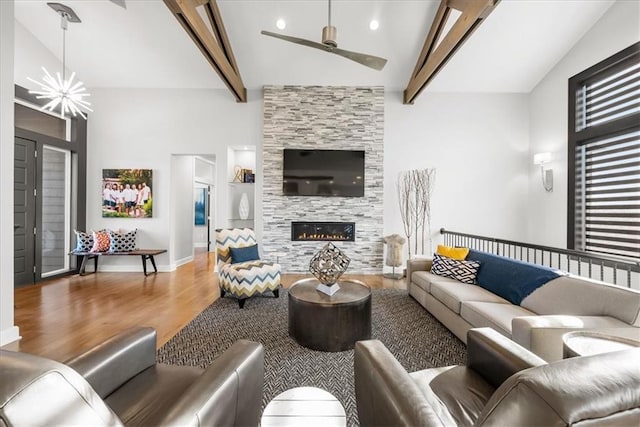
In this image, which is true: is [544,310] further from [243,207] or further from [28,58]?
[28,58]

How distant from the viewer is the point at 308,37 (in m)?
4.36

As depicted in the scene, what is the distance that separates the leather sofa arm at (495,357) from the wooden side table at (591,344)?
15 cm

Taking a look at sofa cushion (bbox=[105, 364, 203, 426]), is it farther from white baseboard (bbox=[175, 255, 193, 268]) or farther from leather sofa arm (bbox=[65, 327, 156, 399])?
white baseboard (bbox=[175, 255, 193, 268])

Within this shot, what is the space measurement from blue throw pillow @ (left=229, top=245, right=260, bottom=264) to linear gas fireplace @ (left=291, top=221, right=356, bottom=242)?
137cm

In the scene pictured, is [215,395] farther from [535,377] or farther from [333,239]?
[333,239]

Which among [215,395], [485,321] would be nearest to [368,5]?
[485,321]

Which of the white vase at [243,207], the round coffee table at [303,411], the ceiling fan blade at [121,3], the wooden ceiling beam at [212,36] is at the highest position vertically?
the ceiling fan blade at [121,3]

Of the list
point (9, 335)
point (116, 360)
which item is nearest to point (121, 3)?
point (9, 335)

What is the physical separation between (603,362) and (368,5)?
469cm

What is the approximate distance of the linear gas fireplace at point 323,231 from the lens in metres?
5.38

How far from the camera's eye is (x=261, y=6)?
400 cm

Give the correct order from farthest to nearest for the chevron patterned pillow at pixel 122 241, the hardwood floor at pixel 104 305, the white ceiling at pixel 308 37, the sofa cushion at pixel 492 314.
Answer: the chevron patterned pillow at pixel 122 241, the white ceiling at pixel 308 37, the hardwood floor at pixel 104 305, the sofa cushion at pixel 492 314

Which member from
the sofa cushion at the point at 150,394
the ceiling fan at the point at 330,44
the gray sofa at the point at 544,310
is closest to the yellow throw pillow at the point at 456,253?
the gray sofa at the point at 544,310

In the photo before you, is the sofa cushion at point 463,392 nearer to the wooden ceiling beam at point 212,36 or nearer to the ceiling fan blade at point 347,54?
the ceiling fan blade at point 347,54
